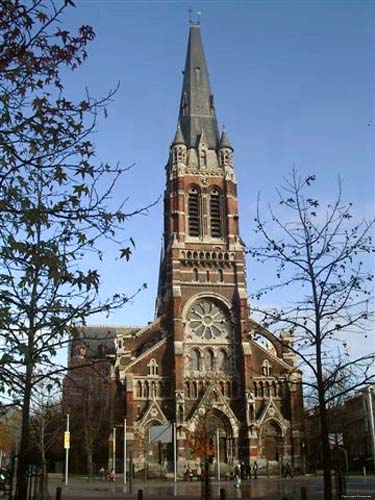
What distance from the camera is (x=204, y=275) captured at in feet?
196

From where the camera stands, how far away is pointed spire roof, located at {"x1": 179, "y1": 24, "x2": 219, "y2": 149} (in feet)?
225

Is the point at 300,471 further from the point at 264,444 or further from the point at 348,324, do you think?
the point at 348,324

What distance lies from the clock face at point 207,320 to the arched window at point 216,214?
7.71m

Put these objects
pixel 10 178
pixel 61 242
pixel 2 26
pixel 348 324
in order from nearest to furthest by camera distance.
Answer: pixel 2 26 → pixel 10 178 → pixel 61 242 → pixel 348 324

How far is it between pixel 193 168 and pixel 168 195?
4230 millimetres

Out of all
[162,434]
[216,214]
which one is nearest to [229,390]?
[216,214]

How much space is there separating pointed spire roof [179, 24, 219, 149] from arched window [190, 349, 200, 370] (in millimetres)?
23793

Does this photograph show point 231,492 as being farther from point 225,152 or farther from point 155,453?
point 225,152

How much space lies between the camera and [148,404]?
5512 centimetres

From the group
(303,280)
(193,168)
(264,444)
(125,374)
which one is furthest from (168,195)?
(303,280)

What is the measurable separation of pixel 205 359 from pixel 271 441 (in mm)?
9569

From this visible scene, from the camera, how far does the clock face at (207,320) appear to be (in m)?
57.9

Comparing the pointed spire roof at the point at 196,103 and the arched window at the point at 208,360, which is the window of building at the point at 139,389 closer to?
the arched window at the point at 208,360

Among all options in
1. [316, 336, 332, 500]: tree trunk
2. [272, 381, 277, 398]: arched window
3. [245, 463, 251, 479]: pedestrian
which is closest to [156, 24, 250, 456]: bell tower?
[245, 463, 251, 479]: pedestrian
